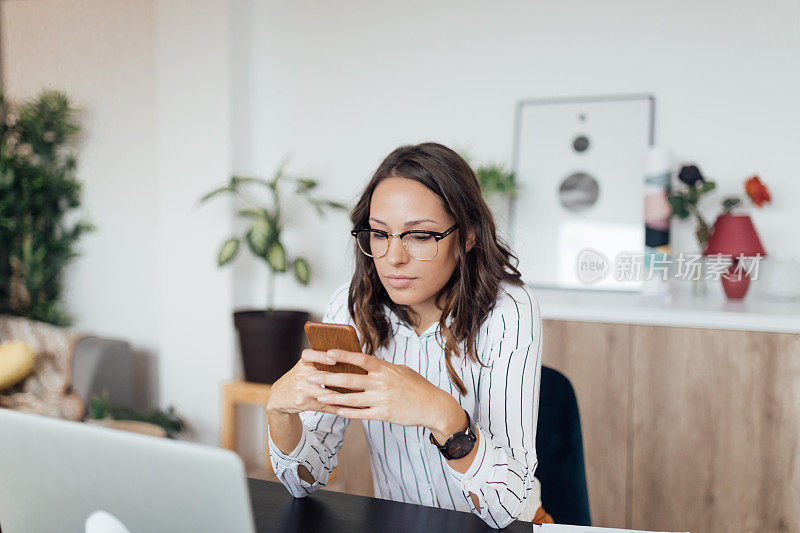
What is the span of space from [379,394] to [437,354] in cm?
43

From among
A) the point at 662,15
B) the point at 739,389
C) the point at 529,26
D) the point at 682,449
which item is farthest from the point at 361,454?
the point at 662,15

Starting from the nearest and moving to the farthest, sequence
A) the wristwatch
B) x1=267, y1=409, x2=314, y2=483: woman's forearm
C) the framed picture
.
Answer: the wristwatch
x1=267, y1=409, x2=314, y2=483: woman's forearm
the framed picture

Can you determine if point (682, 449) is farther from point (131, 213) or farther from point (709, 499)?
point (131, 213)

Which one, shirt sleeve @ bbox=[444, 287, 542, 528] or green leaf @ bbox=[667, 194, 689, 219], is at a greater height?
green leaf @ bbox=[667, 194, 689, 219]

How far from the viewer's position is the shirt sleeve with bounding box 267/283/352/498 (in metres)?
1.25

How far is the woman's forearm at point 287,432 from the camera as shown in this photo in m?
1.25

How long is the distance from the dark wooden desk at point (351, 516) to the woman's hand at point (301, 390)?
0.16 m

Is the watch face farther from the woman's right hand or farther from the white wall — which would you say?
the white wall

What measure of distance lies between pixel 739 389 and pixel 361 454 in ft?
4.80

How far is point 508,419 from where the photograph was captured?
4.31 ft

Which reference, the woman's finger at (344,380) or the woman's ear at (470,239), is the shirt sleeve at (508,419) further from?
the woman's finger at (344,380)

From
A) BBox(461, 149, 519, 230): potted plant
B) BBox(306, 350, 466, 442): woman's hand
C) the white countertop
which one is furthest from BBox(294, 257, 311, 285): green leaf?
BBox(306, 350, 466, 442): woman's hand

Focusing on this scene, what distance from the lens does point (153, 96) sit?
145 inches

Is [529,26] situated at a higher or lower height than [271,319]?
higher
